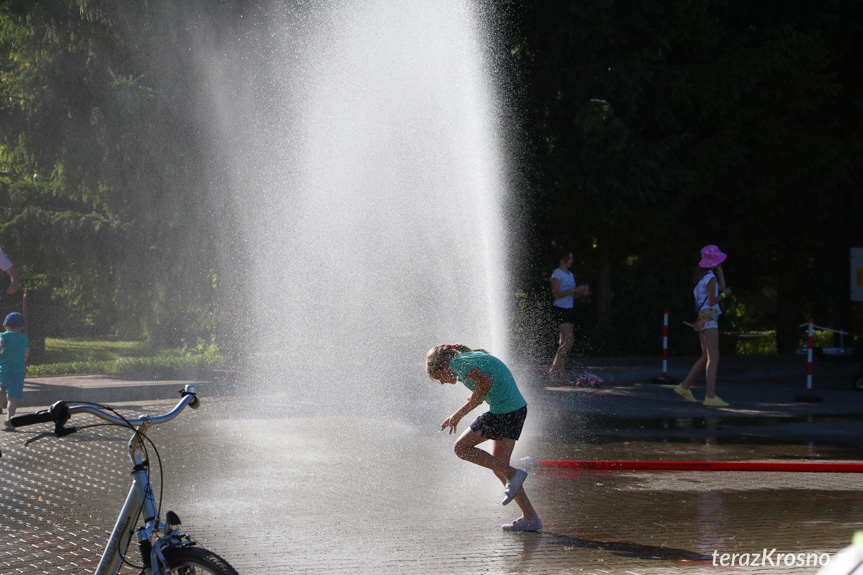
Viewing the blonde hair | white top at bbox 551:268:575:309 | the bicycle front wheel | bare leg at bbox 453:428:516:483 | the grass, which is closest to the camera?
the bicycle front wheel

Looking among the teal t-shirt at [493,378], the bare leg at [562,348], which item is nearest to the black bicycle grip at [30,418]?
the teal t-shirt at [493,378]

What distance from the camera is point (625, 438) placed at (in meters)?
10.3

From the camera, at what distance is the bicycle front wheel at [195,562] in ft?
11.0

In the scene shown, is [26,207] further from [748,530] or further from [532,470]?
[748,530]

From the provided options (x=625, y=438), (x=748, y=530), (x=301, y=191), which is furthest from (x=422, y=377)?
(x=748, y=530)

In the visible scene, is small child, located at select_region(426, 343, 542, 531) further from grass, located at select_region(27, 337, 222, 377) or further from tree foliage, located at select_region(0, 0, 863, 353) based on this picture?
tree foliage, located at select_region(0, 0, 863, 353)

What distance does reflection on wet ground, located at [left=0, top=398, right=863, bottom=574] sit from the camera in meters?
5.71

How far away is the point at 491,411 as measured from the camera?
256 inches

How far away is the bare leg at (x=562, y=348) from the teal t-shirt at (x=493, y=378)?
8640mm

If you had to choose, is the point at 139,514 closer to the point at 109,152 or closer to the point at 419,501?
the point at 419,501

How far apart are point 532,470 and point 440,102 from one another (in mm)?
9067

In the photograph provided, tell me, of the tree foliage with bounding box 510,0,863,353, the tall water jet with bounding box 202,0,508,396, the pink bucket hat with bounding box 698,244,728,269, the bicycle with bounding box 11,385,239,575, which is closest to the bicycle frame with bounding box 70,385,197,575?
the bicycle with bounding box 11,385,239,575

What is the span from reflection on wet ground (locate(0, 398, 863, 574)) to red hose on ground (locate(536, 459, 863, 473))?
10 centimetres

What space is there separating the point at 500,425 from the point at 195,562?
3345 mm
